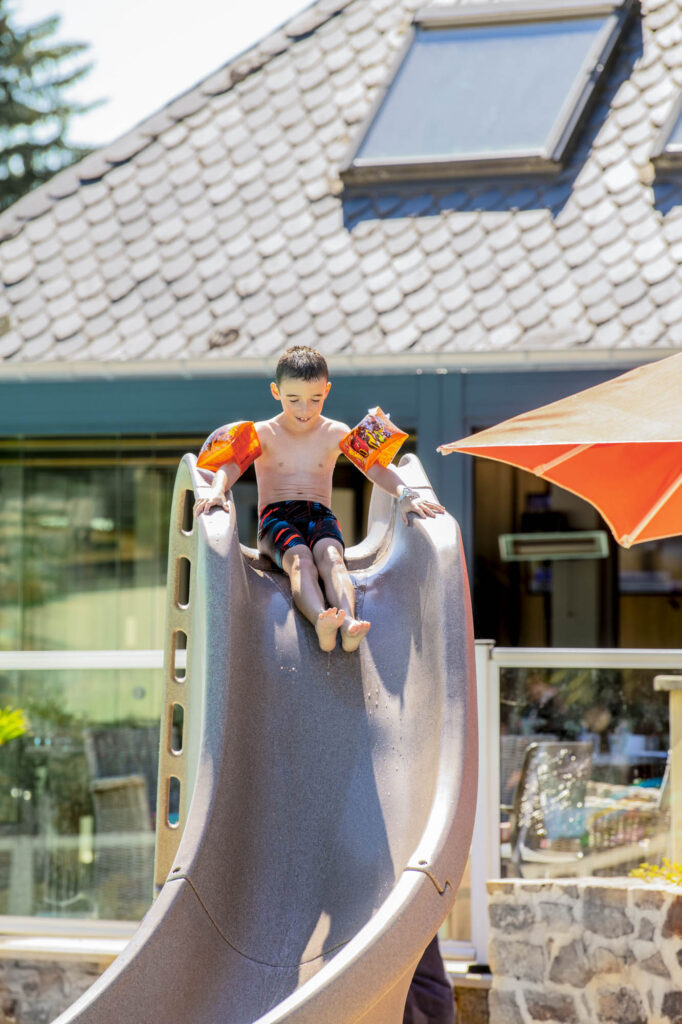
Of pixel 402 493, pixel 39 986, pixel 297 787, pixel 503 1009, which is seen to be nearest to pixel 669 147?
pixel 402 493

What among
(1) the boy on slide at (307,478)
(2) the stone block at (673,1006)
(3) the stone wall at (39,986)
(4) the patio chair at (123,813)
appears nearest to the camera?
(1) the boy on slide at (307,478)

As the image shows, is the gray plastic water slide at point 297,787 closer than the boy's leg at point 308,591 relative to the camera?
Yes

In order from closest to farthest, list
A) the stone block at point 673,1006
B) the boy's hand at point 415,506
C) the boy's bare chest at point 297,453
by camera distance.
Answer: the boy's hand at point 415,506 < the boy's bare chest at point 297,453 < the stone block at point 673,1006

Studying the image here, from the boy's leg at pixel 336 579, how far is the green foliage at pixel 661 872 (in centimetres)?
200

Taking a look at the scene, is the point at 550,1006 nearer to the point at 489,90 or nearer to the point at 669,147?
the point at 669,147

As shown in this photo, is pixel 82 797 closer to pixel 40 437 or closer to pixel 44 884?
pixel 44 884

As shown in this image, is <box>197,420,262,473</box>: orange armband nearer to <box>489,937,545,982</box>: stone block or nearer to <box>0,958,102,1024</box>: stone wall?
<box>489,937,545,982</box>: stone block

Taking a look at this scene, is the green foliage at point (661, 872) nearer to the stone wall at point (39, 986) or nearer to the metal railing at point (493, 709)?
the metal railing at point (493, 709)

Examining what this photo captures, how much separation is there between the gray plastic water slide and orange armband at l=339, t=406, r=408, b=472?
284 millimetres

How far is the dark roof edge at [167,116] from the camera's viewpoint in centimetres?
1019

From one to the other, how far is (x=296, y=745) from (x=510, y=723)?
5.89ft

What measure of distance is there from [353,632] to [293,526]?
Answer: 548 mm

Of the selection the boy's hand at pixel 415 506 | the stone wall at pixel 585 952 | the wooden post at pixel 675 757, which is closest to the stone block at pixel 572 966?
the stone wall at pixel 585 952

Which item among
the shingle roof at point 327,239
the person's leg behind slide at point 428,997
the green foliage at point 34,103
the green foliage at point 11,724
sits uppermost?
the green foliage at point 34,103
